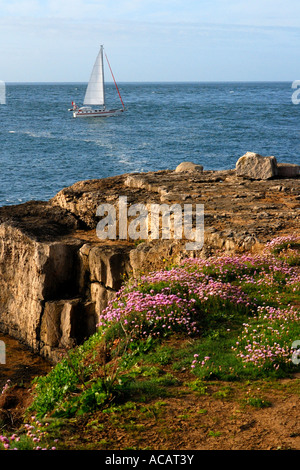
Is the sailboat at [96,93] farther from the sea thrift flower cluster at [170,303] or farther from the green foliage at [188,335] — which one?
the sea thrift flower cluster at [170,303]

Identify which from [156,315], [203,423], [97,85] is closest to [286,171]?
[156,315]

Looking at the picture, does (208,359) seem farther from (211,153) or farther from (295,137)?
(295,137)

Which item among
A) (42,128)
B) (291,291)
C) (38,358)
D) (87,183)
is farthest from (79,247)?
(42,128)

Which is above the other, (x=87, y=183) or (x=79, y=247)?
(x=87, y=183)

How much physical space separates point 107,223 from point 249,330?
23.6 feet

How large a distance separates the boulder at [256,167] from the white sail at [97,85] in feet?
227

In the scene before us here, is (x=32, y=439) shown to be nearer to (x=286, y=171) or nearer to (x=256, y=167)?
(x=256, y=167)

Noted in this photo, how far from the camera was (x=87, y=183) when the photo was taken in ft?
59.0

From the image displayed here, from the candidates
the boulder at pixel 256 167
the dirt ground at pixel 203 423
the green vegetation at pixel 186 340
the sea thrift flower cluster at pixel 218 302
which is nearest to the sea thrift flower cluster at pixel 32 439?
the green vegetation at pixel 186 340

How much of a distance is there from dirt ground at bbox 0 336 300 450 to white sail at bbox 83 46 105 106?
265 feet

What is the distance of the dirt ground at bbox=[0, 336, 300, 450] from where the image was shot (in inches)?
241

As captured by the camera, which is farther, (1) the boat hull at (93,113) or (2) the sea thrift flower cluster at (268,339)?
(1) the boat hull at (93,113)

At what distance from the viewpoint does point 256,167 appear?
18172 mm

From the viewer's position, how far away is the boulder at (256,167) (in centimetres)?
1796
